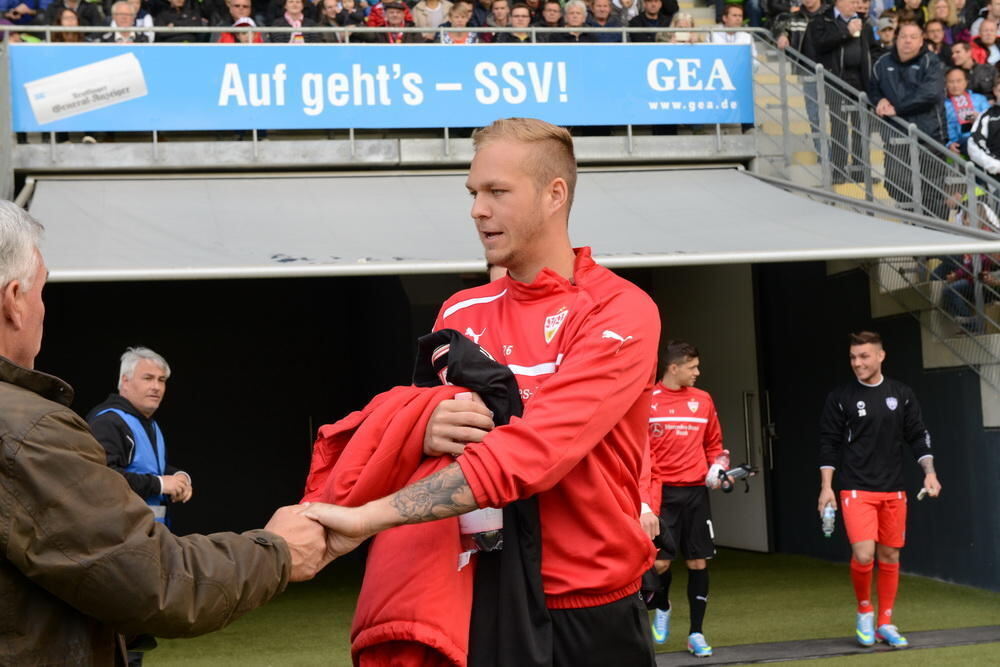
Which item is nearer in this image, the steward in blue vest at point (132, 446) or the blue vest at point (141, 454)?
the steward in blue vest at point (132, 446)

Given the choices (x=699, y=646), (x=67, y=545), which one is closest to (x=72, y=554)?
(x=67, y=545)

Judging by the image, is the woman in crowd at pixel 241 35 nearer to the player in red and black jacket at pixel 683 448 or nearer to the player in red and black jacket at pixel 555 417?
the player in red and black jacket at pixel 683 448

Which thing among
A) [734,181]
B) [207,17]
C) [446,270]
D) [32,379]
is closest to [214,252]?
[446,270]

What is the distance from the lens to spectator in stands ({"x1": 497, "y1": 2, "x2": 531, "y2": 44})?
11.8 m

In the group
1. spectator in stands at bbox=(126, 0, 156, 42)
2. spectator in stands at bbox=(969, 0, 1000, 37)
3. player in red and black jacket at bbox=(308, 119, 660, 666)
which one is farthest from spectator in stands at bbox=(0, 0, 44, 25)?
player in red and black jacket at bbox=(308, 119, 660, 666)

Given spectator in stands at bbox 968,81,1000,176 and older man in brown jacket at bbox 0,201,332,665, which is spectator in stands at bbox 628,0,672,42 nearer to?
spectator in stands at bbox 968,81,1000,176

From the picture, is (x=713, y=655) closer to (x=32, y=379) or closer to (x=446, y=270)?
(x=446, y=270)

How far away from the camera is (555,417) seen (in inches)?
97.0

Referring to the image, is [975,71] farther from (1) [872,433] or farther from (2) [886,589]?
(2) [886,589]

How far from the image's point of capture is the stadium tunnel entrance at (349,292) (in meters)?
8.55

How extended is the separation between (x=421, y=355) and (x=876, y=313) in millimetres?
9194

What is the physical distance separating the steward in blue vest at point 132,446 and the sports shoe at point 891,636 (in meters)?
4.35

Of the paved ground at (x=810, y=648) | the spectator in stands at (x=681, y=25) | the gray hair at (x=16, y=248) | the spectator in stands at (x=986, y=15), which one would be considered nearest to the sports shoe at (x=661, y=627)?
the paved ground at (x=810, y=648)

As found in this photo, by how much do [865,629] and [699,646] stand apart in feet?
3.52
